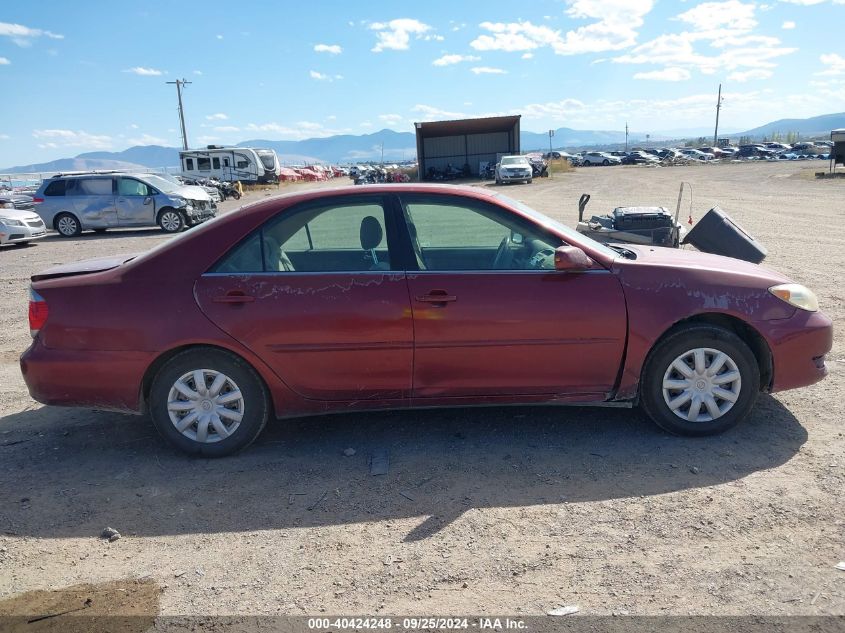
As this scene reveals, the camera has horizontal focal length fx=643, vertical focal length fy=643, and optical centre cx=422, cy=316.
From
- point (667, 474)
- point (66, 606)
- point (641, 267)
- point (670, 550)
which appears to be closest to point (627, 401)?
point (667, 474)

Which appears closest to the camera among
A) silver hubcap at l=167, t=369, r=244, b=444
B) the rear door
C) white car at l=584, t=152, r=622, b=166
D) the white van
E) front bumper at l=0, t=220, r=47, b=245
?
silver hubcap at l=167, t=369, r=244, b=444

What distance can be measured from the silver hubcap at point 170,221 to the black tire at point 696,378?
16452mm

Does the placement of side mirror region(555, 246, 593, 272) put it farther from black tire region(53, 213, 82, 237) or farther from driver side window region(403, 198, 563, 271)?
black tire region(53, 213, 82, 237)

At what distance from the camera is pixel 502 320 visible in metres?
3.94

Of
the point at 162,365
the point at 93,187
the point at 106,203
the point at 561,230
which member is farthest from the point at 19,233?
the point at 561,230

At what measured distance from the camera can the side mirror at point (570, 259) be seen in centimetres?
387

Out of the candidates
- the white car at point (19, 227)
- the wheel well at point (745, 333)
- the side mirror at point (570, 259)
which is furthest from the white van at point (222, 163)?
the wheel well at point (745, 333)

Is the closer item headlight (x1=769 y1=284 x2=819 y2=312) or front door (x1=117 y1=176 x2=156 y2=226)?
headlight (x1=769 y1=284 x2=819 y2=312)

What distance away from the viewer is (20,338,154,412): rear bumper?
13.0ft

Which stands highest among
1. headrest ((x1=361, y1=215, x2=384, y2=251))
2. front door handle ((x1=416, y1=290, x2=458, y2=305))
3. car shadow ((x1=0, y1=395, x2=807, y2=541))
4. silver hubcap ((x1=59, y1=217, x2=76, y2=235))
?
headrest ((x1=361, y1=215, x2=384, y2=251))

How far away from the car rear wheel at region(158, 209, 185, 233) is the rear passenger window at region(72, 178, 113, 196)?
151 centimetres

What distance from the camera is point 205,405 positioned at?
402 cm

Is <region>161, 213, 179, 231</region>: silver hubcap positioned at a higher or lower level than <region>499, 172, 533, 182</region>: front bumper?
lower

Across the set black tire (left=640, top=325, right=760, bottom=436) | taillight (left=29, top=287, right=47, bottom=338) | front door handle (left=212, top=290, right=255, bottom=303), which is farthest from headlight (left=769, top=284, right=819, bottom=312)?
taillight (left=29, top=287, right=47, bottom=338)
